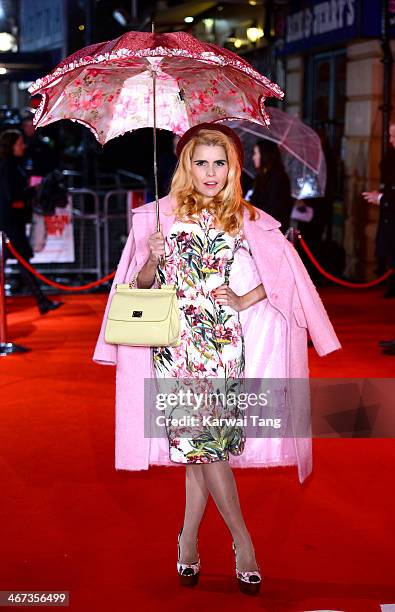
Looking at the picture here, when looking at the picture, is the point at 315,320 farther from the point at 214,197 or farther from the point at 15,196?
the point at 15,196

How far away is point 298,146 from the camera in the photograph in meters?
10.0

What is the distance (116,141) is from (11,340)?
11.5 metres

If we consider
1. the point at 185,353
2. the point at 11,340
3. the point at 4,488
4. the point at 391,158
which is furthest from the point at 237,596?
the point at 391,158

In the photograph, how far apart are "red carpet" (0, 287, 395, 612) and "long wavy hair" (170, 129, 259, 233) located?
151 centimetres

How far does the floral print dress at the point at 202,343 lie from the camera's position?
4.12m

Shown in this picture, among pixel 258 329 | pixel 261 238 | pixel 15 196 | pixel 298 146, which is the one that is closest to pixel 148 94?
pixel 261 238

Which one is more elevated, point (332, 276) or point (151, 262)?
point (151, 262)

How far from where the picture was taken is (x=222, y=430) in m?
4.18

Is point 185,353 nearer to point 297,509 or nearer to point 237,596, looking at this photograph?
point 237,596

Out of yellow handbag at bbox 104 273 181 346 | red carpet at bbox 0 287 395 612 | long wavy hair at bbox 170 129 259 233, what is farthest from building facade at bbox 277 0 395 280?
yellow handbag at bbox 104 273 181 346

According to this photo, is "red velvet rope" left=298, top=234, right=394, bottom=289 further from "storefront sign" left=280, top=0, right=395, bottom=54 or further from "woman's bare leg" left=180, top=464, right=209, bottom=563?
"woman's bare leg" left=180, top=464, right=209, bottom=563

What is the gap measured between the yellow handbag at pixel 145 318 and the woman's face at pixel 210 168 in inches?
17.5

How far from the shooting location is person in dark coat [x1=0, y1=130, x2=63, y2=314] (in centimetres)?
1089

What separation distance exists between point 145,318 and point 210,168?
27.2 inches
